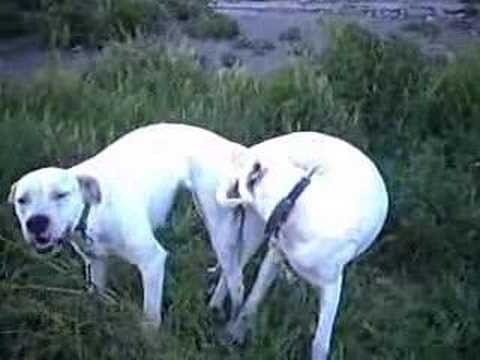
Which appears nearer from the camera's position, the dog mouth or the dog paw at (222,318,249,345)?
the dog mouth

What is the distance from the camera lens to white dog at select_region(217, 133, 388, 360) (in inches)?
214

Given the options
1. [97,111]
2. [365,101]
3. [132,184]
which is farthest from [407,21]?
[132,184]

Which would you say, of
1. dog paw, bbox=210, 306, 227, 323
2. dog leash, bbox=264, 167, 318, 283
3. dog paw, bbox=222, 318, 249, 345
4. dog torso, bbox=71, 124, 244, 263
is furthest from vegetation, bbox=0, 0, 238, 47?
dog leash, bbox=264, 167, 318, 283

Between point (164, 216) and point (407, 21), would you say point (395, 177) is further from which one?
point (407, 21)

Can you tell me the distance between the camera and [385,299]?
625cm

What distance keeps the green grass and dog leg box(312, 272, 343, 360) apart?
0.56 ft

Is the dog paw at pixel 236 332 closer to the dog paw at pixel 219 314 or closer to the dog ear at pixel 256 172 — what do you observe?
the dog paw at pixel 219 314

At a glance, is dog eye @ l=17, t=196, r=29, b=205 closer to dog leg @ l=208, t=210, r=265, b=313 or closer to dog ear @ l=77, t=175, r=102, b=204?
dog ear @ l=77, t=175, r=102, b=204

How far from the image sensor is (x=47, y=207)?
207 inches

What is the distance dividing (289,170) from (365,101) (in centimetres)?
226

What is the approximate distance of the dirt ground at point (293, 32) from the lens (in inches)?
374

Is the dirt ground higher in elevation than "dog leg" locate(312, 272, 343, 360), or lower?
lower

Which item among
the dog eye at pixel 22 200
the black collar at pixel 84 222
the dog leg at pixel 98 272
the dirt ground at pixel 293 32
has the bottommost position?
the dirt ground at pixel 293 32

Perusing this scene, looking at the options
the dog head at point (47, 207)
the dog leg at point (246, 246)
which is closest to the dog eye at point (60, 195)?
the dog head at point (47, 207)
